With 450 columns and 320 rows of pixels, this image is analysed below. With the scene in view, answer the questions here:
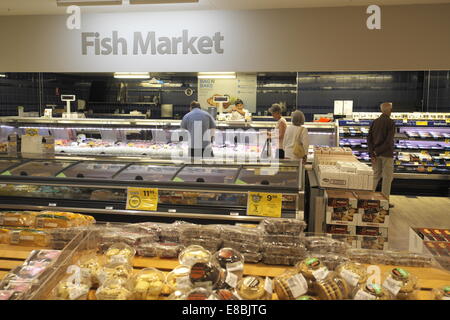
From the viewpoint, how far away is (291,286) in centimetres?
158

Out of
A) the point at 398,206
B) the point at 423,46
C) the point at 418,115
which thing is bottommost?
the point at 398,206

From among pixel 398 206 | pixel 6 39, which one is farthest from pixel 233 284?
pixel 398 206

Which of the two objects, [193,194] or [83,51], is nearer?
[193,194]

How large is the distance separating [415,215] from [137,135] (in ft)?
17.0

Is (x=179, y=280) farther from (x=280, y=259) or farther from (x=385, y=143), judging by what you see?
(x=385, y=143)

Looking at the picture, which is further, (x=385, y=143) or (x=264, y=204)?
(x=385, y=143)

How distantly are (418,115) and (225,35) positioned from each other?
18.5ft

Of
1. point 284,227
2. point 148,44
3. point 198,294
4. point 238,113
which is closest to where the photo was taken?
point 198,294

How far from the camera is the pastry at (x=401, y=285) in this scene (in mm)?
1641

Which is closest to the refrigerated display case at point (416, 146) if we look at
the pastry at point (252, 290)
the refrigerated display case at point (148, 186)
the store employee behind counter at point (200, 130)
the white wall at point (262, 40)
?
the store employee behind counter at point (200, 130)

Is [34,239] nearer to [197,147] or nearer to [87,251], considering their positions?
[87,251]

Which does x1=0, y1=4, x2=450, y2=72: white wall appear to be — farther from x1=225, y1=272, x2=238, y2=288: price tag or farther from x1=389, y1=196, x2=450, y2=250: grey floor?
x1=225, y1=272, x2=238, y2=288: price tag

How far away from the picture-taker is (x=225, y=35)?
4.38m

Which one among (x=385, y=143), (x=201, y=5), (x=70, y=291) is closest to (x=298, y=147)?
(x=385, y=143)
